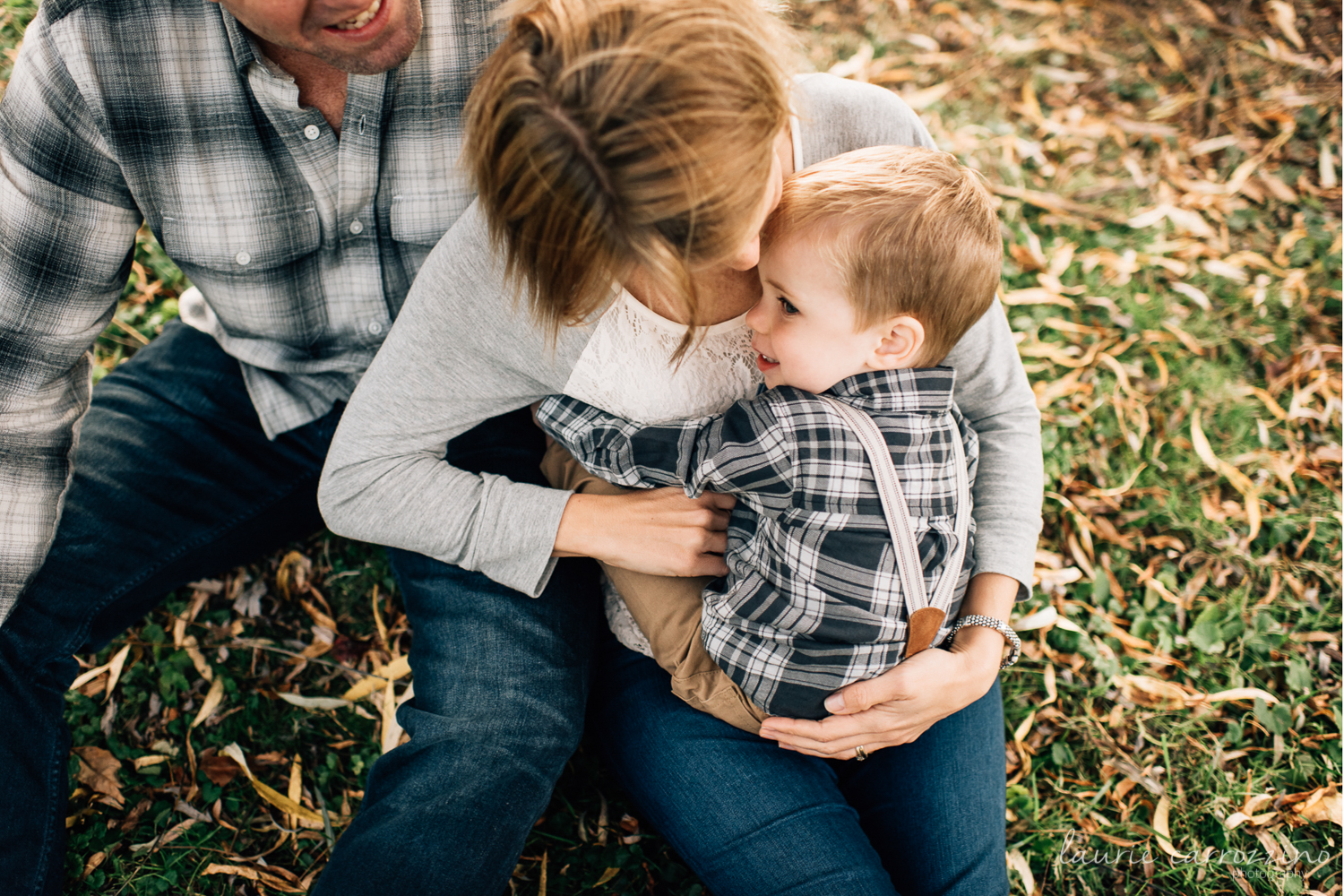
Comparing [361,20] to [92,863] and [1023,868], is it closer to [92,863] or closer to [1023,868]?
[92,863]

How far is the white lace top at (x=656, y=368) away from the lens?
5.90ft

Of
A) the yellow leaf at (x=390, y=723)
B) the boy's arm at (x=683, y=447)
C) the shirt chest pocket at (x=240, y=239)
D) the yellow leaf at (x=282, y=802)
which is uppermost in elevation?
the shirt chest pocket at (x=240, y=239)

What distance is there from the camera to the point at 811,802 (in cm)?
186

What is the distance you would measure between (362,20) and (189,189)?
592mm

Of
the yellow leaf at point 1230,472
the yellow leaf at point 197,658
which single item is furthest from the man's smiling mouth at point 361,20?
the yellow leaf at point 1230,472

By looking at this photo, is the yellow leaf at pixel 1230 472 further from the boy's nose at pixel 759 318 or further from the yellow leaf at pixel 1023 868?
the boy's nose at pixel 759 318

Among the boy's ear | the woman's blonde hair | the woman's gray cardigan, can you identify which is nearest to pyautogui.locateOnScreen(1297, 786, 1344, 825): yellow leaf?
the woman's gray cardigan

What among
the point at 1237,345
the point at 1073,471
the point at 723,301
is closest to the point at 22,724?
the point at 723,301

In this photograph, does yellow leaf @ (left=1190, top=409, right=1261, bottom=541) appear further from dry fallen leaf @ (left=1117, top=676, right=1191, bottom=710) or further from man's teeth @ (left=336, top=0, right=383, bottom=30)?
man's teeth @ (left=336, top=0, right=383, bottom=30)

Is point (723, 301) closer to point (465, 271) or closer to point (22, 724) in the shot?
point (465, 271)

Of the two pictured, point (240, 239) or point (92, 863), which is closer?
point (240, 239)

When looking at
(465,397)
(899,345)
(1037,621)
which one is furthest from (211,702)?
(1037,621)

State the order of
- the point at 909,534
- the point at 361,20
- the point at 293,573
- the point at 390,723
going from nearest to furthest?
the point at 361,20 → the point at 909,534 → the point at 390,723 → the point at 293,573

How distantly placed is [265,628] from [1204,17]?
4.98 metres
